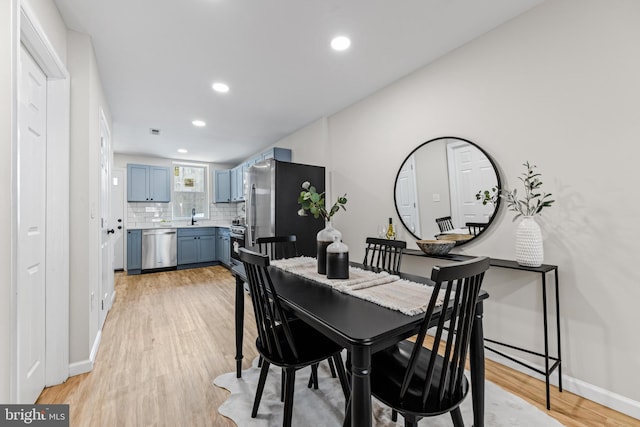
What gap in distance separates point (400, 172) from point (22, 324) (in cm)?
295

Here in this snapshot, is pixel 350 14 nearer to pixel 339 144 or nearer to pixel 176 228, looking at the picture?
pixel 339 144

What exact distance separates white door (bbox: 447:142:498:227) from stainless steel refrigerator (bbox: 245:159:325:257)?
1.81m

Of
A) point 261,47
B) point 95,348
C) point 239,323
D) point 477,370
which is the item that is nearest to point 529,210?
point 477,370

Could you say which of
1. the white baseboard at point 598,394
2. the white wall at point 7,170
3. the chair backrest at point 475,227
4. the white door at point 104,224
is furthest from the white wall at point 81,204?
the white baseboard at point 598,394

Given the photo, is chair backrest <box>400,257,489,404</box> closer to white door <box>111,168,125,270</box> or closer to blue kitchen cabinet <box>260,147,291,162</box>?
blue kitchen cabinet <box>260,147,291,162</box>

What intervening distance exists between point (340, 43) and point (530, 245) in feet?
6.61

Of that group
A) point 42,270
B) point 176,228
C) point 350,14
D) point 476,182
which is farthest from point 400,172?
point 176,228

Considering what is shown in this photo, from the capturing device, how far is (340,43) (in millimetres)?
2254

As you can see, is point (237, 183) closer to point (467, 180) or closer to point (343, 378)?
point (467, 180)

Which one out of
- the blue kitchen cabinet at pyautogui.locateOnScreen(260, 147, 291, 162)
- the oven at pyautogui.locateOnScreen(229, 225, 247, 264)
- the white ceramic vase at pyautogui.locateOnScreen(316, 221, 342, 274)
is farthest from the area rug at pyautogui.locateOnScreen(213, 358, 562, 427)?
the blue kitchen cabinet at pyautogui.locateOnScreen(260, 147, 291, 162)

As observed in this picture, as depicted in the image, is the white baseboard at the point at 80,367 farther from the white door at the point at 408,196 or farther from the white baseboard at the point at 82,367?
the white door at the point at 408,196

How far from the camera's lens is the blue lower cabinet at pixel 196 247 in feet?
19.3

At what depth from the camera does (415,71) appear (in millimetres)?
2705

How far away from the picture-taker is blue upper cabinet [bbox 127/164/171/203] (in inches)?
227
